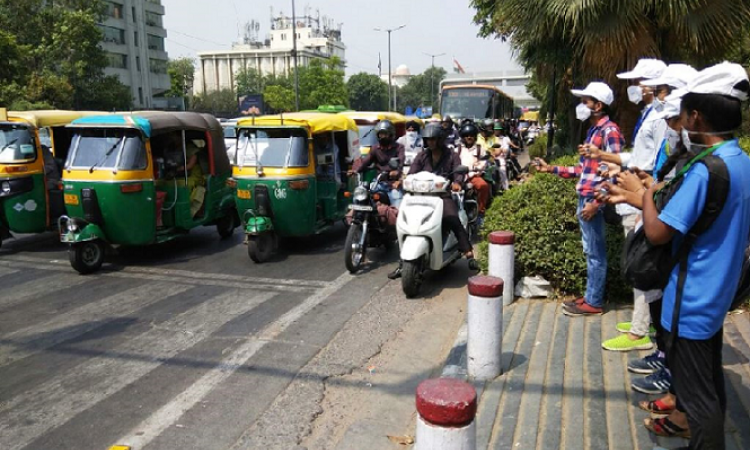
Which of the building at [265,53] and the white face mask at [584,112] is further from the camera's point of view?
the building at [265,53]

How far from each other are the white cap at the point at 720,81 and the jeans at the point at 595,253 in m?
2.50

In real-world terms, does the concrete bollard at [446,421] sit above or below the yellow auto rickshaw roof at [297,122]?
below

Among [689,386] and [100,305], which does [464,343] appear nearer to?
[689,386]

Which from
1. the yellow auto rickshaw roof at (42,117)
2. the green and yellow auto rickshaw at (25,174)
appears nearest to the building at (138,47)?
the yellow auto rickshaw roof at (42,117)

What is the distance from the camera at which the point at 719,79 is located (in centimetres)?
261

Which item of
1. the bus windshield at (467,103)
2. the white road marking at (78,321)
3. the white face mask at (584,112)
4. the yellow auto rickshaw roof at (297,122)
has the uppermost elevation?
the bus windshield at (467,103)

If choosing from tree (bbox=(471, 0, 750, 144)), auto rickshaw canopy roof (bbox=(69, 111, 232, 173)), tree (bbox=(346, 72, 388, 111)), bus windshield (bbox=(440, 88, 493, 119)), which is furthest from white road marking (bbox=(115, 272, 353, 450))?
tree (bbox=(346, 72, 388, 111))

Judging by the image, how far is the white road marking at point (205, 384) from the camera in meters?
4.11

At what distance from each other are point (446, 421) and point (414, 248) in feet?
14.0

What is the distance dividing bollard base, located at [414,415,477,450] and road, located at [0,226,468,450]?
5.33 feet

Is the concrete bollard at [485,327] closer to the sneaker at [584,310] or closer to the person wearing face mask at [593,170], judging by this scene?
the person wearing face mask at [593,170]

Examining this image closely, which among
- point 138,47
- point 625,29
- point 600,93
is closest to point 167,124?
point 600,93

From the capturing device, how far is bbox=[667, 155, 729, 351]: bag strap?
258 centimetres

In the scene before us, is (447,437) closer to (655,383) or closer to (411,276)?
(655,383)
